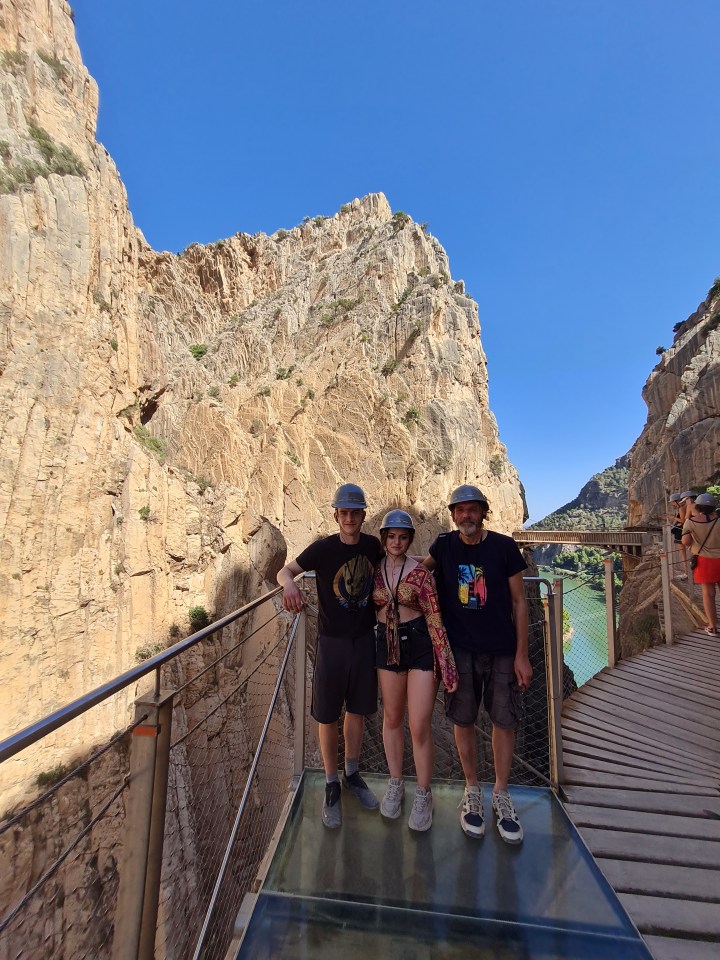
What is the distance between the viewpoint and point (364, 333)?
23797 mm

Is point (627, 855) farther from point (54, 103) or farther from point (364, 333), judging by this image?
point (364, 333)

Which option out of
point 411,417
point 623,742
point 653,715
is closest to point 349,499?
point 623,742

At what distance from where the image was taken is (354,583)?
2609 millimetres

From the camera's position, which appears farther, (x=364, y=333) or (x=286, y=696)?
(x=364, y=333)

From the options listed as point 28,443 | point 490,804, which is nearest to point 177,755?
point 28,443

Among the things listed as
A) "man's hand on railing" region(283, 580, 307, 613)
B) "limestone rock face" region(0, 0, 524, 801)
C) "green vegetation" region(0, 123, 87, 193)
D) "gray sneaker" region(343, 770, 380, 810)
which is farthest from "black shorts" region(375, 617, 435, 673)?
"green vegetation" region(0, 123, 87, 193)

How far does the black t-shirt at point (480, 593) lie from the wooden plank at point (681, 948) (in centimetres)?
133

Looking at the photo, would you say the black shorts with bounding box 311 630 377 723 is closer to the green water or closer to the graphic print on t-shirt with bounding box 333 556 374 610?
the graphic print on t-shirt with bounding box 333 556 374 610

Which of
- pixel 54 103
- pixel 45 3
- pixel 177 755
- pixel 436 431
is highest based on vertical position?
pixel 45 3

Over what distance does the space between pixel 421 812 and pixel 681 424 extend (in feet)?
91.6

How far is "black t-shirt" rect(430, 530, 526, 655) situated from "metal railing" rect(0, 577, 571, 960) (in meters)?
1.00

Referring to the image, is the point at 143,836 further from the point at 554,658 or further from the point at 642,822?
the point at 642,822

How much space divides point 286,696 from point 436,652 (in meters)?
8.62

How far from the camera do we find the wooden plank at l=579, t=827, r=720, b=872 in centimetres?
250
